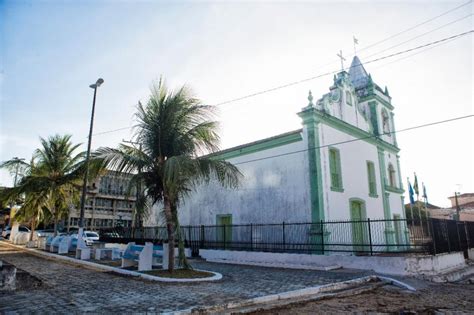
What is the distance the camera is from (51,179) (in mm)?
18875

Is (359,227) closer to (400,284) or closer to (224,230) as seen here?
(224,230)

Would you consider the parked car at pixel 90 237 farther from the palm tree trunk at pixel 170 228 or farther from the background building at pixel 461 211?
the background building at pixel 461 211

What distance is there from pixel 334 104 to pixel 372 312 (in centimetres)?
1309

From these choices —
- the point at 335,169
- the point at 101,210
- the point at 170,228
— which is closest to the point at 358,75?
the point at 335,169

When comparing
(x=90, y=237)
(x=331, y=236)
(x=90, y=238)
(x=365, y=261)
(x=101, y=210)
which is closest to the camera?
(x=365, y=261)

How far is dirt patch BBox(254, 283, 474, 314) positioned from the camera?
20.0 ft

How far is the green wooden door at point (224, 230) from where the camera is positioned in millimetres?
16837

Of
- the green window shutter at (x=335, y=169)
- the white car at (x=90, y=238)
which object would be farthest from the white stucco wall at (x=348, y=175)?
the white car at (x=90, y=238)

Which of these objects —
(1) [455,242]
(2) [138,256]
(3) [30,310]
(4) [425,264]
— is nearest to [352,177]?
(1) [455,242]

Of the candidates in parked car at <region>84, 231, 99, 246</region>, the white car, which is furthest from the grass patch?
parked car at <region>84, 231, 99, 246</region>

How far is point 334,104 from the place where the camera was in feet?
57.5

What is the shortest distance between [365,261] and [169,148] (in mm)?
7830

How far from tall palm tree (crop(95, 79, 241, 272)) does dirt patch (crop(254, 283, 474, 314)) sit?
4.66m

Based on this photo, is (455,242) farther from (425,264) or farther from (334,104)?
(334,104)
